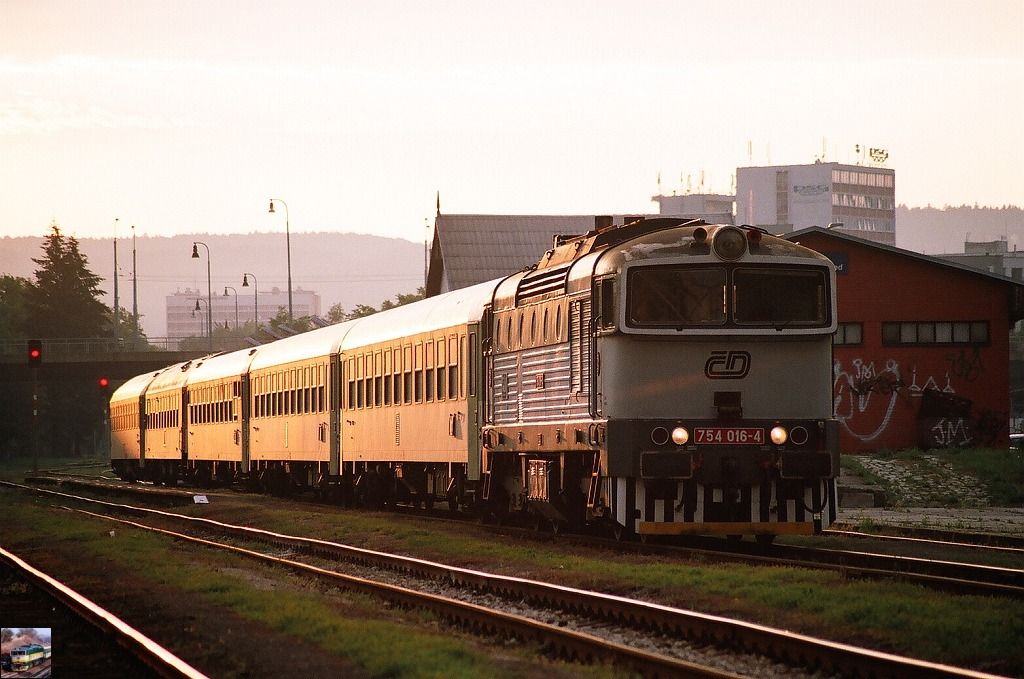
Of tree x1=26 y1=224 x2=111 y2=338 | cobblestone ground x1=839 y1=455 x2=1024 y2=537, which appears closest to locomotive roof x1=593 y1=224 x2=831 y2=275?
cobblestone ground x1=839 y1=455 x2=1024 y2=537

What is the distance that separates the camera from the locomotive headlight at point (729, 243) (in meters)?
18.5

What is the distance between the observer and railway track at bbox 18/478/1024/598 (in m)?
14.7

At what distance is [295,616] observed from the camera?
46.7ft

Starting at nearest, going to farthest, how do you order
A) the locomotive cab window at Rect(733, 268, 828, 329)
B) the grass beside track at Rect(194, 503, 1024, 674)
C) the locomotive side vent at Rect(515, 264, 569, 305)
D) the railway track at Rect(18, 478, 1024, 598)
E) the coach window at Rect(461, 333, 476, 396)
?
the grass beside track at Rect(194, 503, 1024, 674), the railway track at Rect(18, 478, 1024, 598), the locomotive cab window at Rect(733, 268, 828, 329), the locomotive side vent at Rect(515, 264, 569, 305), the coach window at Rect(461, 333, 476, 396)

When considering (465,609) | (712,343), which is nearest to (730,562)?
(712,343)

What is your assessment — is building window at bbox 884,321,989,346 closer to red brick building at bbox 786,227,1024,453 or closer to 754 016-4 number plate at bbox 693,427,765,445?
red brick building at bbox 786,227,1024,453

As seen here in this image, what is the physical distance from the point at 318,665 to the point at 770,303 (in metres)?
8.86

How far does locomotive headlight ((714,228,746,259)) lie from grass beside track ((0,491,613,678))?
5.92 meters

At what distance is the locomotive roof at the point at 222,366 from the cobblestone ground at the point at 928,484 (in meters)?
17.6

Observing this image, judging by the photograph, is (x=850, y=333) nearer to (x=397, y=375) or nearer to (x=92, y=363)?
(x=397, y=375)

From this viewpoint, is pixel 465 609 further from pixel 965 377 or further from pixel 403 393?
pixel 965 377

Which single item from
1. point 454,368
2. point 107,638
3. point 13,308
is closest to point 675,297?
point 454,368

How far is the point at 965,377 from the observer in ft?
152

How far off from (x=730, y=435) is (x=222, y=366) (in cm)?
3229
